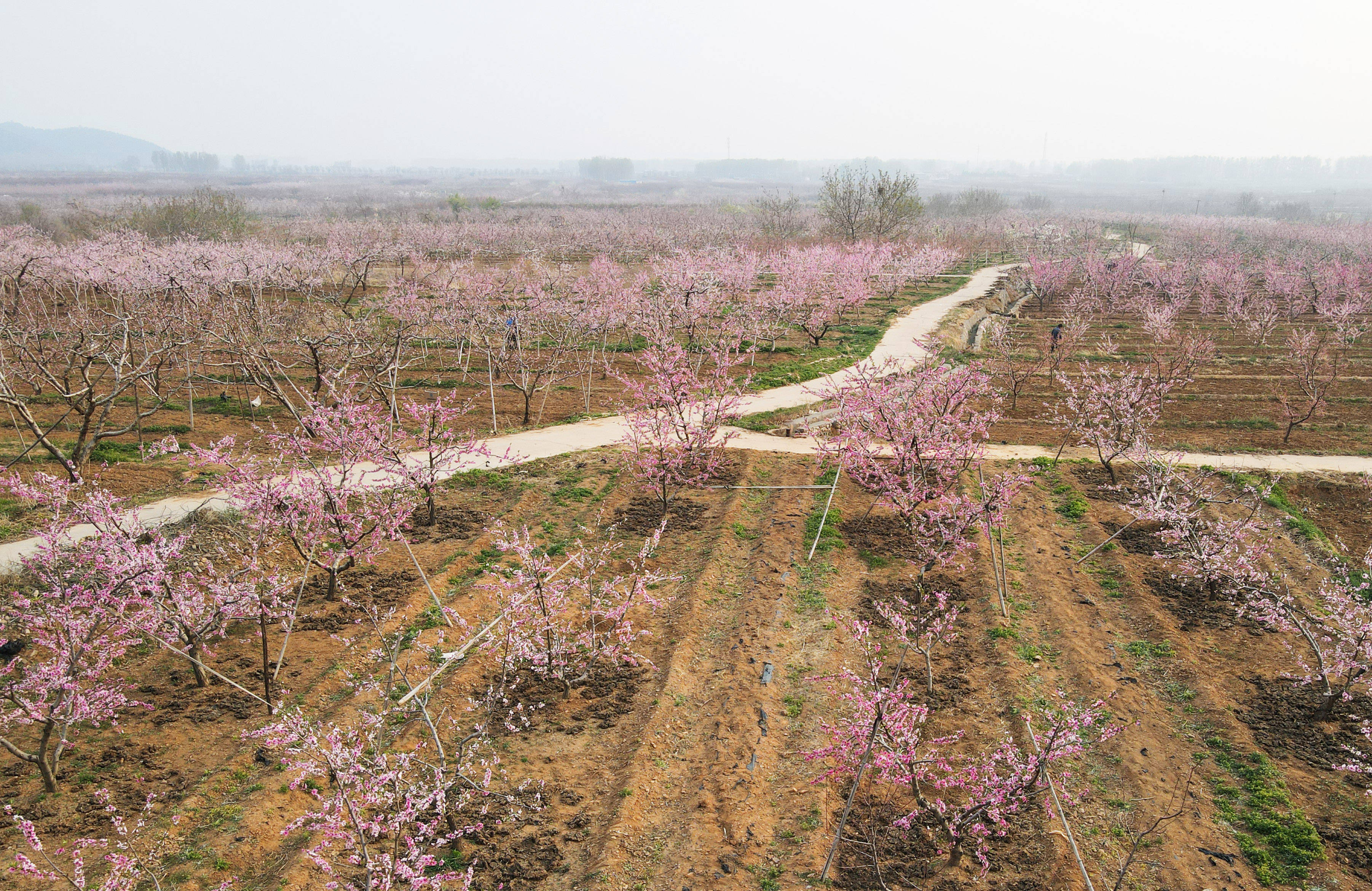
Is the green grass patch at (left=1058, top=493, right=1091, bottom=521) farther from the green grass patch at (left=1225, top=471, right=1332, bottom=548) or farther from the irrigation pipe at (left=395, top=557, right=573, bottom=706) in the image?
the irrigation pipe at (left=395, top=557, right=573, bottom=706)

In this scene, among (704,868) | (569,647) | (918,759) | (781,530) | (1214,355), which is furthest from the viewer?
(1214,355)

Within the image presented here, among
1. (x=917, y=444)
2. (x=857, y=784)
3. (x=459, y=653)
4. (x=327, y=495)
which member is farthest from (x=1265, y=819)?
(x=327, y=495)

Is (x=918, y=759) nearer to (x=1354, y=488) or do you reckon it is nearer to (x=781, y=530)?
(x=781, y=530)

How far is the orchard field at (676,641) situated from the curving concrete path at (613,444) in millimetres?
322

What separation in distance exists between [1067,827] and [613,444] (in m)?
9.88

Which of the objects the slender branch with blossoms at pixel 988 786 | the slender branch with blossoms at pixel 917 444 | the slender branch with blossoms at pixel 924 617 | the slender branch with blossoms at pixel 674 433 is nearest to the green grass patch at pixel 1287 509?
the slender branch with blossoms at pixel 917 444

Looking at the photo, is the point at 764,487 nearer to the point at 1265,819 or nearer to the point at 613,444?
the point at 613,444

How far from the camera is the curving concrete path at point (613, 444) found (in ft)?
32.7

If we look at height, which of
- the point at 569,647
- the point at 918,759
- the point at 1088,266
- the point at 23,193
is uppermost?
the point at 23,193

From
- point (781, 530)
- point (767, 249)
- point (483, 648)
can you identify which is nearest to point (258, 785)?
point (483, 648)

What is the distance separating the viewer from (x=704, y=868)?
17.6 ft

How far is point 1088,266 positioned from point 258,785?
37715 mm

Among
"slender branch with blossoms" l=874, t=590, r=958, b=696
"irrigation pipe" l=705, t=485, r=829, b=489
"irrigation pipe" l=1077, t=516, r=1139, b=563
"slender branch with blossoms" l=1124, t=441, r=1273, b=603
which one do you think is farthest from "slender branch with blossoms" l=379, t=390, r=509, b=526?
"slender branch with blossoms" l=1124, t=441, r=1273, b=603

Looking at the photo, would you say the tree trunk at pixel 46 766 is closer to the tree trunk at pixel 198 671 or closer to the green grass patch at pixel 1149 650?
the tree trunk at pixel 198 671
